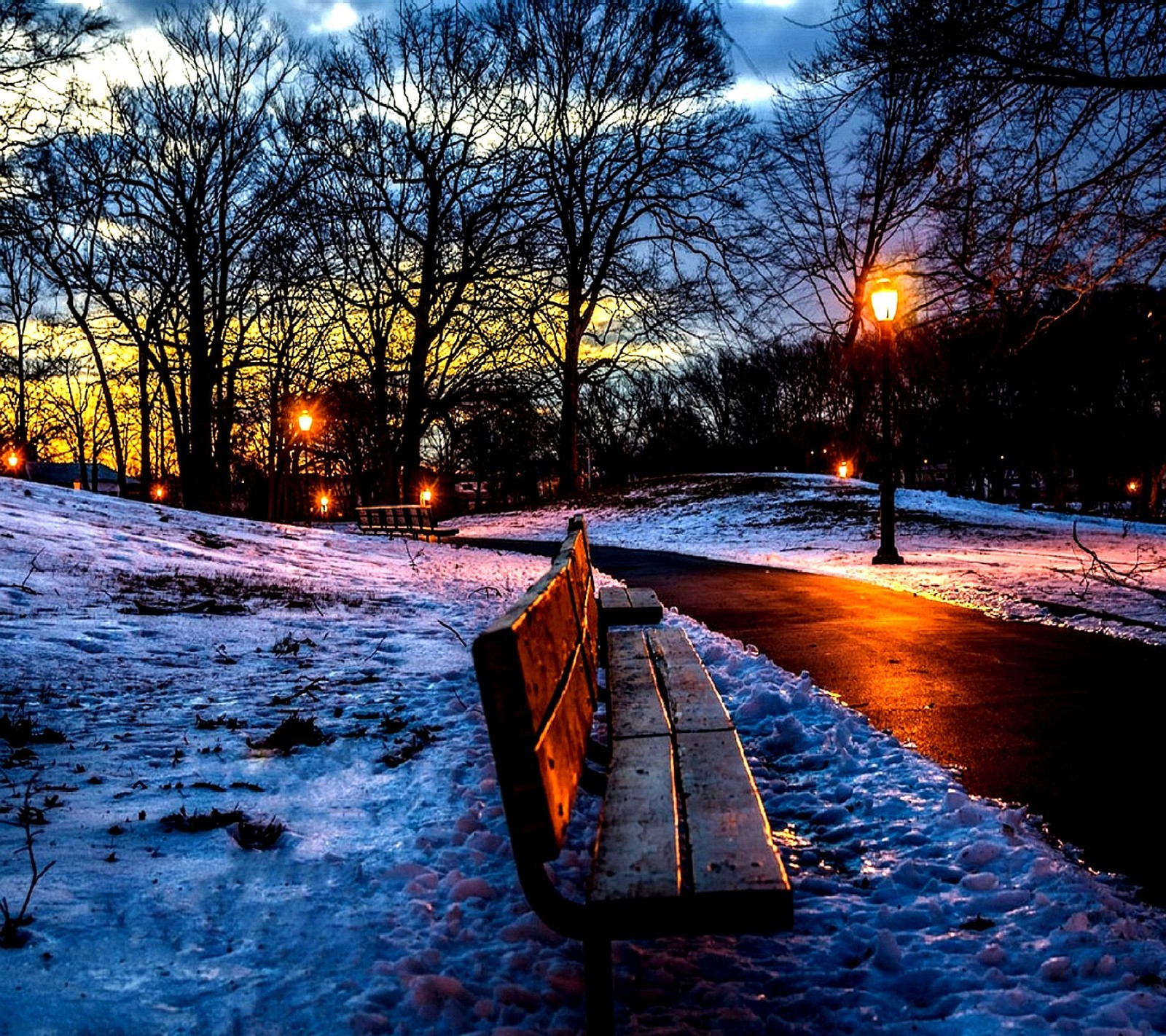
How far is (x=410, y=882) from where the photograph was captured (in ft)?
8.99

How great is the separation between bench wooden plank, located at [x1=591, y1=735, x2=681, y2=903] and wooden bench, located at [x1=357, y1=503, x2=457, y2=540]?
17.0 metres

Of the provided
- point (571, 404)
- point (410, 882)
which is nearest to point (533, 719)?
point (410, 882)

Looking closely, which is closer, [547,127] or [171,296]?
[171,296]

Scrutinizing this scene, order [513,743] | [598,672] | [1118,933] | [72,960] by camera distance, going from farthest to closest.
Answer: [598,672] < [1118,933] < [72,960] < [513,743]

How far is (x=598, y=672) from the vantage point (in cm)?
589

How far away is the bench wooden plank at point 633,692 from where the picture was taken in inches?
114

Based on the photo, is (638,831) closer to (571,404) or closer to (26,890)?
(26,890)

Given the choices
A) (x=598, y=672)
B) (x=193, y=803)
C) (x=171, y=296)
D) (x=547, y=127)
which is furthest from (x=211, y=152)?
(x=193, y=803)

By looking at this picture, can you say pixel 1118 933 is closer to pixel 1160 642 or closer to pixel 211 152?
pixel 1160 642

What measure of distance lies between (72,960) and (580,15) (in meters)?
28.9

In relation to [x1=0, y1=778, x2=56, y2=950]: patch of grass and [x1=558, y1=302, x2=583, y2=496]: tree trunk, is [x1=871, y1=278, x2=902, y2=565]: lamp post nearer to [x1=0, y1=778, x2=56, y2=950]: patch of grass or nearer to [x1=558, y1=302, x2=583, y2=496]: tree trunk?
[x1=0, y1=778, x2=56, y2=950]: patch of grass

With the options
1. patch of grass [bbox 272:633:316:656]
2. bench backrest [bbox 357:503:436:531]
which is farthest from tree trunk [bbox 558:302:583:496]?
patch of grass [bbox 272:633:316:656]

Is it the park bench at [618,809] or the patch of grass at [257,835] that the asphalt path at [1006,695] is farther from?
the patch of grass at [257,835]

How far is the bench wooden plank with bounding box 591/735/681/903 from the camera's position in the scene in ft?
5.72
